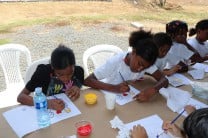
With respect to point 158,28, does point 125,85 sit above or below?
above

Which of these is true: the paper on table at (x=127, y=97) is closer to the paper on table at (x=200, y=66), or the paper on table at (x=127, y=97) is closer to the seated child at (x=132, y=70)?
the seated child at (x=132, y=70)

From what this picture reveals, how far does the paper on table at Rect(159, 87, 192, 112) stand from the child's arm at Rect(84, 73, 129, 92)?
0.29 meters

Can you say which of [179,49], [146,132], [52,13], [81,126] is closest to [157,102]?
[146,132]

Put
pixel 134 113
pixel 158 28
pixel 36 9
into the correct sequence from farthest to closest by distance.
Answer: pixel 36 9
pixel 158 28
pixel 134 113

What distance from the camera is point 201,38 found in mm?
Answer: 3180

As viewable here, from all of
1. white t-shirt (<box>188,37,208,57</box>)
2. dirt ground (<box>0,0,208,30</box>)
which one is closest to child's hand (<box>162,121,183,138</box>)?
white t-shirt (<box>188,37,208,57</box>)

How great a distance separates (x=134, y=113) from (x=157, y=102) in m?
0.25

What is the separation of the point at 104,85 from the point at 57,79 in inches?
13.4

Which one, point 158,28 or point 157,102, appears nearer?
point 157,102

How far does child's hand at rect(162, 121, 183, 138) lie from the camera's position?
1.60 meters

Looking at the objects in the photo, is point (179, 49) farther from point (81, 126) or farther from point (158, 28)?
point (158, 28)

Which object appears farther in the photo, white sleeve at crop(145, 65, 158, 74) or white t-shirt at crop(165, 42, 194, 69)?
white t-shirt at crop(165, 42, 194, 69)

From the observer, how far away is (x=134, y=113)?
1873 mm

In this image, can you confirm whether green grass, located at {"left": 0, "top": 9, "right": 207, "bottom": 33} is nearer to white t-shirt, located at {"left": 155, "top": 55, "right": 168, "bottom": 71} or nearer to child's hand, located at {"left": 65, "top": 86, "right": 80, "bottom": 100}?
white t-shirt, located at {"left": 155, "top": 55, "right": 168, "bottom": 71}
